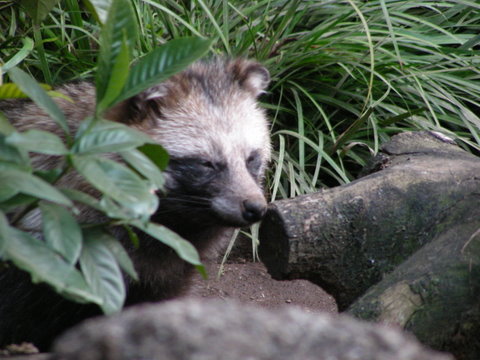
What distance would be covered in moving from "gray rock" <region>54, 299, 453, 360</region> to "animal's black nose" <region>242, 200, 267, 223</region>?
192cm

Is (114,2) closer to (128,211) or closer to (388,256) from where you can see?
(128,211)

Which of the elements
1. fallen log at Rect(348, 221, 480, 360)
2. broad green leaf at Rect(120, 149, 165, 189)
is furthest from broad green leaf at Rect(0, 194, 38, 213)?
fallen log at Rect(348, 221, 480, 360)

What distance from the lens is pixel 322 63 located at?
5.33 meters

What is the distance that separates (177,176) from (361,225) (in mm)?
930

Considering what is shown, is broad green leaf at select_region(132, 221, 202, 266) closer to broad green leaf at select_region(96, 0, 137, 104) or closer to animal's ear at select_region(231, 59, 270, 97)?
broad green leaf at select_region(96, 0, 137, 104)

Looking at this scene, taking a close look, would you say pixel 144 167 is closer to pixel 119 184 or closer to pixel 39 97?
pixel 119 184

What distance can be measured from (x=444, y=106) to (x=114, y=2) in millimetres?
3868

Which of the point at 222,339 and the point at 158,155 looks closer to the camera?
the point at 222,339

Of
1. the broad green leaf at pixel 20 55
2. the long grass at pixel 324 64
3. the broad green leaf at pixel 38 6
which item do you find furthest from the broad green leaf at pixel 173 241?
the long grass at pixel 324 64

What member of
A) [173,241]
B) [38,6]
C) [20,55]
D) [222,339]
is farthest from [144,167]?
[38,6]

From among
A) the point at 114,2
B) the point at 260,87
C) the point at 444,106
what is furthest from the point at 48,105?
the point at 444,106

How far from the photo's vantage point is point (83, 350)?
1103 millimetres

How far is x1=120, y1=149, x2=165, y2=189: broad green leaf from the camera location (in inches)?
69.5

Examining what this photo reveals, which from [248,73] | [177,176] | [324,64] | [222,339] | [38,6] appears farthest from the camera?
[324,64]
